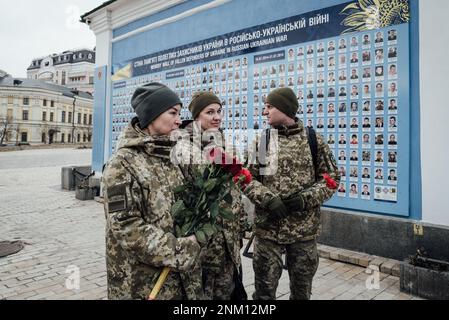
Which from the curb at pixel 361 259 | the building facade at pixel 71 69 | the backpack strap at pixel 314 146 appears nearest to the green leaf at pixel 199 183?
the backpack strap at pixel 314 146

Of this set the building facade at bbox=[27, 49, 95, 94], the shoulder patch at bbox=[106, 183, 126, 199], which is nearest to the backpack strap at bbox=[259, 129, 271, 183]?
the shoulder patch at bbox=[106, 183, 126, 199]

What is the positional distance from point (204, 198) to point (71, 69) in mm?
98065

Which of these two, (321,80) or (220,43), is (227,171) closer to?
(321,80)

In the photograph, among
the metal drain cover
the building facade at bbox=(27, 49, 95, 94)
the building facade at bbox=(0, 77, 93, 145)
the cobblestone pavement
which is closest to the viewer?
the cobblestone pavement

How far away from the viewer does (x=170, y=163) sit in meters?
1.95

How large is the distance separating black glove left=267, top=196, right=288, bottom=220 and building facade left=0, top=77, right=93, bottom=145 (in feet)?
218

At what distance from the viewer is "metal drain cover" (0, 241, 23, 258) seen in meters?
4.81

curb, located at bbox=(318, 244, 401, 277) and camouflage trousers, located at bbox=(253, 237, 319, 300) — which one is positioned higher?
camouflage trousers, located at bbox=(253, 237, 319, 300)

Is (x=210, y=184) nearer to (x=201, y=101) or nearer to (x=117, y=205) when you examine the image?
(x=117, y=205)

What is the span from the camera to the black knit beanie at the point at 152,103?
1872mm

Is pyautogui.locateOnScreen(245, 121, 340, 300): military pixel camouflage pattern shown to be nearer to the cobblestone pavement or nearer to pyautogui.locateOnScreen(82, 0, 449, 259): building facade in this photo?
the cobblestone pavement

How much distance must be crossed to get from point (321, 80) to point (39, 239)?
5.37 meters

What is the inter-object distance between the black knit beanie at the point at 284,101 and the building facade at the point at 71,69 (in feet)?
292

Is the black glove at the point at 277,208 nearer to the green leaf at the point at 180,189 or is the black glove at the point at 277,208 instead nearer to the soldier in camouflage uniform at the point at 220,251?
the soldier in camouflage uniform at the point at 220,251
